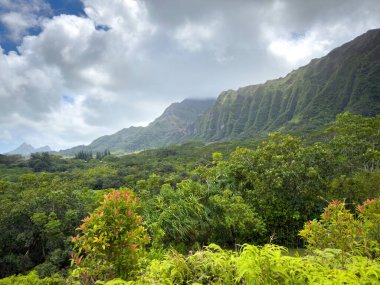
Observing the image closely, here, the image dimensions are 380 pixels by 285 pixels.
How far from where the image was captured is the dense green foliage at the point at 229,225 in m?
2.61

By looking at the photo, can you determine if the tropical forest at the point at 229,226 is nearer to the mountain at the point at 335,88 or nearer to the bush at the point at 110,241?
the bush at the point at 110,241

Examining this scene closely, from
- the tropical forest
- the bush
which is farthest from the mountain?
the bush

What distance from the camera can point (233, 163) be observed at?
14016 millimetres

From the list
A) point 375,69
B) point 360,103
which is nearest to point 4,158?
point 360,103

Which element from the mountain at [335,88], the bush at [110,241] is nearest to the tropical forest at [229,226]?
the bush at [110,241]

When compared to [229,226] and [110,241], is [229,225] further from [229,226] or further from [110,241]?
[110,241]

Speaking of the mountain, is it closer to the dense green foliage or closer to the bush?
the dense green foliage

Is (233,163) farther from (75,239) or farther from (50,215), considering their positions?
(50,215)

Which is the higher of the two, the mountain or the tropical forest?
the mountain

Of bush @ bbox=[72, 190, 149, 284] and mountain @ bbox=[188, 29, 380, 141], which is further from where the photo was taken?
mountain @ bbox=[188, 29, 380, 141]

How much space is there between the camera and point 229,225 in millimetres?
Result: 9672

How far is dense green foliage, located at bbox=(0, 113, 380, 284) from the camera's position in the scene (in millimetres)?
2613

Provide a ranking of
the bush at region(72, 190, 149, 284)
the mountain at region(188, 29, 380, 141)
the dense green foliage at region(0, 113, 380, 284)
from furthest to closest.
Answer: the mountain at region(188, 29, 380, 141), the bush at region(72, 190, 149, 284), the dense green foliage at region(0, 113, 380, 284)

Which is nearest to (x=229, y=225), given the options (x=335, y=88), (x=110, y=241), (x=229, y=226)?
(x=229, y=226)
